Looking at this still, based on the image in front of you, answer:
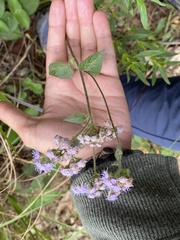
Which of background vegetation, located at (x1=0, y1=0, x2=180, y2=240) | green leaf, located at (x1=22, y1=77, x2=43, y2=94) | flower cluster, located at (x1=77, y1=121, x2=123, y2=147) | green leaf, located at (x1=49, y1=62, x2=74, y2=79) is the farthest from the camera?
green leaf, located at (x1=22, y1=77, x2=43, y2=94)

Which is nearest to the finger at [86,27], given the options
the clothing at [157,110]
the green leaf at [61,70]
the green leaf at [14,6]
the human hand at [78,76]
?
the human hand at [78,76]

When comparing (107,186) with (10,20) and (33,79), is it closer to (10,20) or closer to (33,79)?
(10,20)

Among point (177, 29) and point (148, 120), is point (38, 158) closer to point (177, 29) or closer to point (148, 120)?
point (148, 120)

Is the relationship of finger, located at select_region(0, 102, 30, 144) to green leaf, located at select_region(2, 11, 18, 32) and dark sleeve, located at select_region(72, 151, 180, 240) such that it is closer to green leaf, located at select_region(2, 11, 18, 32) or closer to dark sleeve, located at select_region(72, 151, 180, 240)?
dark sleeve, located at select_region(72, 151, 180, 240)

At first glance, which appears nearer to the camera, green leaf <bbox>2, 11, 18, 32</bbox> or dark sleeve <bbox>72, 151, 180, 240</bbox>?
dark sleeve <bbox>72, 151, 180, 240</bbox>

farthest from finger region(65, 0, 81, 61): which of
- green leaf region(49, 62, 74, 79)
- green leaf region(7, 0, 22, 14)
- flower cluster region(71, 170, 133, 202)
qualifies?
flower cluster region(71, 170, 133, 202)

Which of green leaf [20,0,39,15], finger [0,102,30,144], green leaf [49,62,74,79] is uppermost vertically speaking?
green leaf [20,0,39,15]
